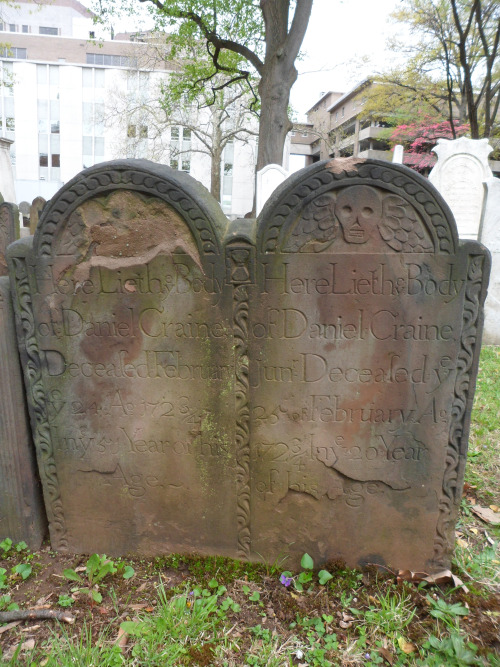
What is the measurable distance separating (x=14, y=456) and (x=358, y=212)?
243 cm

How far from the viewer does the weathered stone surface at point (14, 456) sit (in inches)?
99.0

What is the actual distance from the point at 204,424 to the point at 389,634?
140 centimetres

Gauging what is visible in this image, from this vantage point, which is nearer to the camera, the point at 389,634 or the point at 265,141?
the point at 389,634

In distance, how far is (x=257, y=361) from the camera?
2.42 meters

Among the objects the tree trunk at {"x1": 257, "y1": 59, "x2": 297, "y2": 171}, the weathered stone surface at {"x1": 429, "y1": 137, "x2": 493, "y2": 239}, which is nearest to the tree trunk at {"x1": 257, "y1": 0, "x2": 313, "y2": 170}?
the tree trunk at {"x1": 257, "y1": 59, "x2": 297, "y2": 171}

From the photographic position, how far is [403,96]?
2025cm

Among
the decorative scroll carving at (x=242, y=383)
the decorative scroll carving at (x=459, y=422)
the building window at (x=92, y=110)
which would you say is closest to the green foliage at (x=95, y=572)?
the decorative scroll carving at (x=242, y=383)

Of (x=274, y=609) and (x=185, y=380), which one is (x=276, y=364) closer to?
(x=185, y=380)

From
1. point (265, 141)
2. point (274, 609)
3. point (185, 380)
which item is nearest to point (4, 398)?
point (185, 380)

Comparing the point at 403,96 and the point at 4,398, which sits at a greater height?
the point at 403,96

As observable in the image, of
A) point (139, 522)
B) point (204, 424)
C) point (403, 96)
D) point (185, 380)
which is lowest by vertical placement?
point (139, 522)

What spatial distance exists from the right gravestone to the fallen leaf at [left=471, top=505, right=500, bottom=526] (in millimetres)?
682

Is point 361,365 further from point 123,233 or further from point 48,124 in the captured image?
point 48,124

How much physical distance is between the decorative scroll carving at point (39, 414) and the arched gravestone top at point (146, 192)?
14.6 inches
